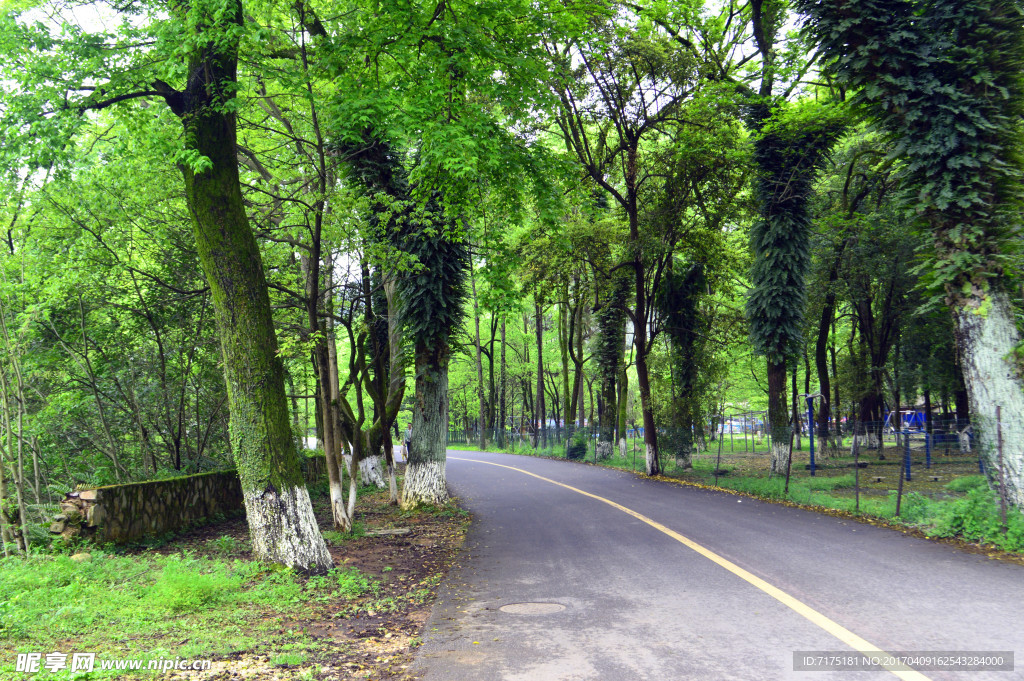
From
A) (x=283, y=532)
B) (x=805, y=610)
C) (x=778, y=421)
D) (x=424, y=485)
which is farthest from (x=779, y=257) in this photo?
(x=283, y=532)

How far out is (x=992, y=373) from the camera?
31.2ft

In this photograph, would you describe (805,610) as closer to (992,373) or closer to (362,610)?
(362,610)

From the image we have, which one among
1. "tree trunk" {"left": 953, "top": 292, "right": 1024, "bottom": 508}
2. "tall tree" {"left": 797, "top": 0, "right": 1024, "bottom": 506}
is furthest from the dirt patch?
"tall tree" {"left": 797, "top": 0, "right": 1024, "bottom": 506}

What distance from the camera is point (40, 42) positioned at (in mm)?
7316

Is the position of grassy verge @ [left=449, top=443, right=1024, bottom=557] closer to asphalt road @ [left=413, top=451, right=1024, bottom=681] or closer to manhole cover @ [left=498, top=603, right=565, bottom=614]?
asphalt road @ [left=413, top=451, right=1024, bottom=681]

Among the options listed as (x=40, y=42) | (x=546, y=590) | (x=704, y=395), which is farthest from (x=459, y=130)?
(x=704, y=395)

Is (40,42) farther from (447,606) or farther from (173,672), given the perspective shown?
(447,606)

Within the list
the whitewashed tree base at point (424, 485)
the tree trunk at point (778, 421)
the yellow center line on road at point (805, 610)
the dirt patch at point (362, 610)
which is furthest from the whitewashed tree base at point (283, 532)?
the tree trunk at point (778, 421)

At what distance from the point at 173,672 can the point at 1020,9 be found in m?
13.4

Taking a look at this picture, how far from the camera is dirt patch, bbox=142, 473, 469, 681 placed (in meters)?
4.78

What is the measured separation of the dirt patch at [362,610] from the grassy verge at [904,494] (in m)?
7.10

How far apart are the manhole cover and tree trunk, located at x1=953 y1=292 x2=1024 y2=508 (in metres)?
7.15

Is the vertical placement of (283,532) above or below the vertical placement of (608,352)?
below

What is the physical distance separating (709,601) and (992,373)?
262 inches
